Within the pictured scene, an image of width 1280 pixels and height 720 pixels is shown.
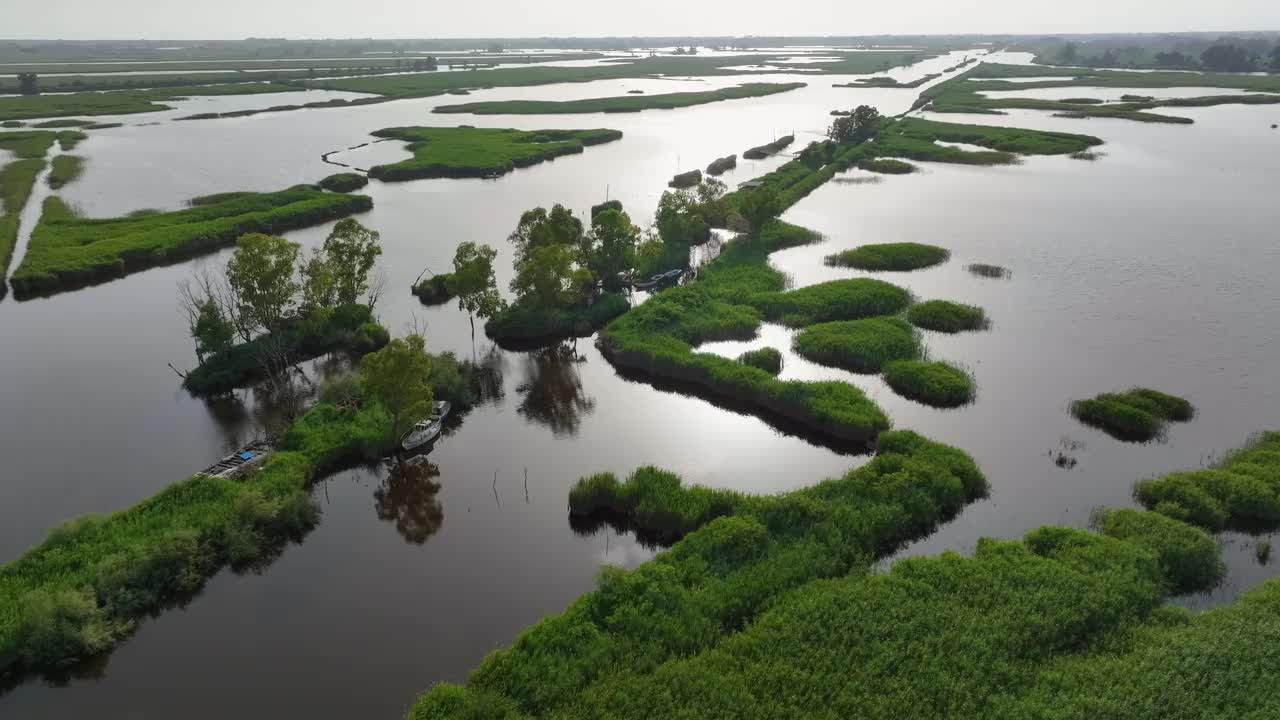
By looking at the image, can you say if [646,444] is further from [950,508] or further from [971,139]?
[971,139]

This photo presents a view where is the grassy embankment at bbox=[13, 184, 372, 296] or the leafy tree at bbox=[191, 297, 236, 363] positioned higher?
the grassy embankment at bbox=[13, 184, 372, 296]

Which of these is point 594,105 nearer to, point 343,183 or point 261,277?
point 343,183

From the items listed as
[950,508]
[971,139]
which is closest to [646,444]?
[950,508]

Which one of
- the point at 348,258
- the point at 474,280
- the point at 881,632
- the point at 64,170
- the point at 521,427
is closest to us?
the point at 881,632

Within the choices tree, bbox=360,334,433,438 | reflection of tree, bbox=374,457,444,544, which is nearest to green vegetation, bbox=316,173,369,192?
tree, bbox=360,334,433,438

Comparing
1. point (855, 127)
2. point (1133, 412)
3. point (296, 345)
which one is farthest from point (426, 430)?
point (855, 127)

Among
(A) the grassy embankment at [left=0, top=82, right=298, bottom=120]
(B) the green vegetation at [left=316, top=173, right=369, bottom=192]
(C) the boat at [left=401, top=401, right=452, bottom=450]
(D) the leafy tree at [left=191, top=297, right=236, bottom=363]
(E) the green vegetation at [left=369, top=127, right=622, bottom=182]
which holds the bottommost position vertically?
(C) the boat at [left=401, top=401, right=452, bottom=450]

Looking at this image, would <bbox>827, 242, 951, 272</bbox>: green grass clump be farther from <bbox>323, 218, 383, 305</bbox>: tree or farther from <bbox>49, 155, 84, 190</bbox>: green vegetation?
<bbox>49, 155, 84, 190</bbox>: green vegetation

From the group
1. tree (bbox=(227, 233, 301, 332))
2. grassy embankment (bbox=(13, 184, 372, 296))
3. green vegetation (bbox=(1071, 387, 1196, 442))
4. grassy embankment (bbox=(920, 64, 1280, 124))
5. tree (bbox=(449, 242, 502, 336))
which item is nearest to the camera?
green vegetation (bbox=(1071, 387, 1196, 442))
